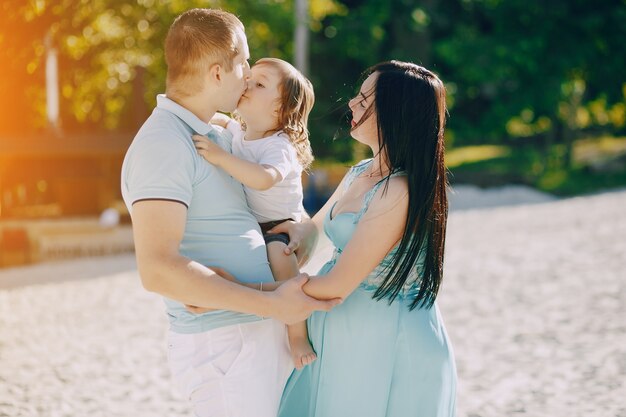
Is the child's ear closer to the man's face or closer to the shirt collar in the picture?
the man's face

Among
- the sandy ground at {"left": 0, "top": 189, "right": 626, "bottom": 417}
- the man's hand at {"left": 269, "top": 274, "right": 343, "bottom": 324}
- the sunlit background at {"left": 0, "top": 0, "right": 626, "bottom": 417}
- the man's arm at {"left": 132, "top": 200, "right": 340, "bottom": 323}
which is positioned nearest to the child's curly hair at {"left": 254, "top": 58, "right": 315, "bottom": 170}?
the sunlit background at {"left": 0, "top": 0, "right": 626, "bottom": 417}

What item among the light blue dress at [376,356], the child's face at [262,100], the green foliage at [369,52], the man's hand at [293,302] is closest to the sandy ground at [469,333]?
the light blue dress at [376,356]

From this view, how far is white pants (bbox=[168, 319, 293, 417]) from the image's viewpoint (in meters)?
2.51

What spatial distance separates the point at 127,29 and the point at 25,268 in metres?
6.46

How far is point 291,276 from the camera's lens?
107 inches

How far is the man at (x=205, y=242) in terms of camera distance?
2297mm

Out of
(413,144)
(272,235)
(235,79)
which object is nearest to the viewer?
(235,79)

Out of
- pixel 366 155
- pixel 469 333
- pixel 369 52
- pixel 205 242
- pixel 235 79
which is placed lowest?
pixel 469 333

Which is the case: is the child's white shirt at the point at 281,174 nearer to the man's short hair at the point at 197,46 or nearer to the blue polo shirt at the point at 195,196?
the blue polo shirt at the point at 195,196

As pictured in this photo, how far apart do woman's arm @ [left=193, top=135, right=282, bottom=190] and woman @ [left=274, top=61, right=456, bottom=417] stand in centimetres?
19

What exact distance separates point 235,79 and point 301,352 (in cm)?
85

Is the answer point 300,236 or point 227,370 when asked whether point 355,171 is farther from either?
point 227,370

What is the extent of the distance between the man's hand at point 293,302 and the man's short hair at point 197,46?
0.61 meters

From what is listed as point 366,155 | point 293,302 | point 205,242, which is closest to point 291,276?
point 293,302
